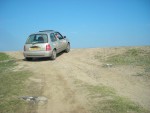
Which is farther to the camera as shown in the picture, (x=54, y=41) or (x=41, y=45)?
(x=54, y=41)

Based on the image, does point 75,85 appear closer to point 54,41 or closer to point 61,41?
point 54,41

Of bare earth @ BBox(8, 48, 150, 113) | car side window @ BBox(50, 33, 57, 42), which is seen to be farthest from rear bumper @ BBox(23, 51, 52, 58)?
bare earth @ BBox(8, 48, 150, 113)

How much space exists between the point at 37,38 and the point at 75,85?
7070mm

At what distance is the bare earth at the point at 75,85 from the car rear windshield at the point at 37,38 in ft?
7.82

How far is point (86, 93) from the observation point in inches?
299

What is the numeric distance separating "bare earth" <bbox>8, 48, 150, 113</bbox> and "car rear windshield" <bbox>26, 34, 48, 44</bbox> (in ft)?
7.82

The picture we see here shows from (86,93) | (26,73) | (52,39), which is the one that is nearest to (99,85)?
(86,93)

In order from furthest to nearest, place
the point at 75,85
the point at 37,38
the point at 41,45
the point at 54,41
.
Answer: the point at 54,41
the point at 37,38
the point at 41,45
the point at 75,85

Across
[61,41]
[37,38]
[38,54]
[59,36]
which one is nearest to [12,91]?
[38,54]

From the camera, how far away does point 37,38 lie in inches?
585

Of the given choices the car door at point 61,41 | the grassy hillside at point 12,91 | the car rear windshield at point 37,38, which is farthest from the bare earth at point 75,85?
the car door at point 61,41

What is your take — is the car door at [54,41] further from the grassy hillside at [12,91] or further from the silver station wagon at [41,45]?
the grassy hillside at [12,91]

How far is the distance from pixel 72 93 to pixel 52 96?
2.21 ft

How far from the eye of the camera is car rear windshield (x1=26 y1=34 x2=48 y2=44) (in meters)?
14.6
